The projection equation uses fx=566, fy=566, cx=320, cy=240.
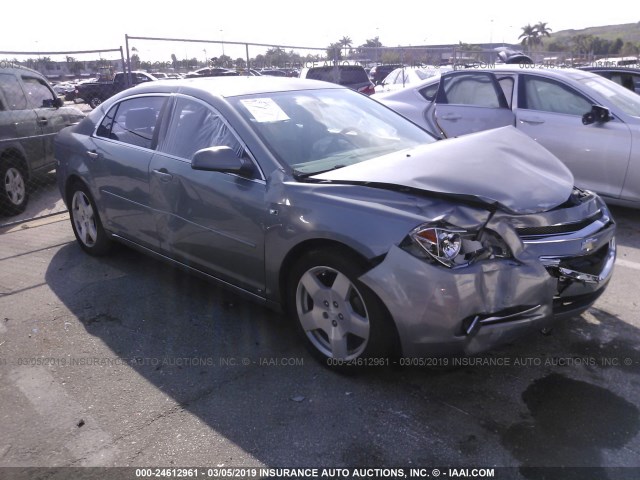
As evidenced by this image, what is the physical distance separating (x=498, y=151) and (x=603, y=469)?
1.95m

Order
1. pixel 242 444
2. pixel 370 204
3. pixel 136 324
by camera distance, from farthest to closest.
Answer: pixel 136 324 < pixel 370 204 < pixel 242 444

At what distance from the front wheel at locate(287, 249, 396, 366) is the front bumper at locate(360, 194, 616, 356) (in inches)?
4.2

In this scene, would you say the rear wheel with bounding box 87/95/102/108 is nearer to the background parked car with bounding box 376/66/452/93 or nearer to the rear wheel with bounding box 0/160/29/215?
the background parked car with bounding box 376/66/452/93

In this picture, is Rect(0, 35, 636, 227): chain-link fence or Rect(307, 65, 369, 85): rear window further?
Rect(307, 65, 369, 85): rear window

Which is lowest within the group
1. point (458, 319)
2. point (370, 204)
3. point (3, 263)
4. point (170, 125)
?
point (3, 263)

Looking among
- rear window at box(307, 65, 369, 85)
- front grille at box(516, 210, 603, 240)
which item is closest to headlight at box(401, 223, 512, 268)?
front grille at box(516, 210, 603, 240)

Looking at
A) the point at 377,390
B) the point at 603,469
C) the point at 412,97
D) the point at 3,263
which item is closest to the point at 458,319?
the point at 377,390

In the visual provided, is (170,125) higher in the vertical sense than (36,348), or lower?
higher

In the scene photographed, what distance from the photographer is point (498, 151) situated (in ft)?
12.0

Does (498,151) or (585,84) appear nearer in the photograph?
(498,151)

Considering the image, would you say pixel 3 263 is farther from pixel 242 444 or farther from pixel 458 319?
pixel 458 319

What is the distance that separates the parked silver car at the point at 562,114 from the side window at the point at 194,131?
4.15m

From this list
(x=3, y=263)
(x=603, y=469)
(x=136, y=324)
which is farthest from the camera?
(x=3, y=263)

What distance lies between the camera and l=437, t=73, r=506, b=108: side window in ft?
23.9
